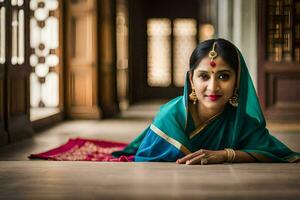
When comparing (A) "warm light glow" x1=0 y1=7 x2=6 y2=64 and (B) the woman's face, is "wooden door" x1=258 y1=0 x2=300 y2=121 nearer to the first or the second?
(A) "warm light glow" x1=0 y1=7 x2=6 y2=64

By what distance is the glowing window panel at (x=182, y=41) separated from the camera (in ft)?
52.7

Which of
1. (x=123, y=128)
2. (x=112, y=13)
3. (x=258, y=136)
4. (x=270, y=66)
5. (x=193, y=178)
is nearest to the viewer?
(x=193, y=178)

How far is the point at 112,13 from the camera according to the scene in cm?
1033

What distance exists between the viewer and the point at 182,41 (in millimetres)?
16078

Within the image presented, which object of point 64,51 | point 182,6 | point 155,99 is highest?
point 182,6

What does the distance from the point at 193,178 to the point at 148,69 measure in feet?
42.7

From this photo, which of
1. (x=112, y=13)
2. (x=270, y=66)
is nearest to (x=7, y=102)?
(x=270, y=66)

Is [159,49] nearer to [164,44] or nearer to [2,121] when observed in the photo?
[164,44]

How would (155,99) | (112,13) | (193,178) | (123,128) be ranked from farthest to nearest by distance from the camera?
1. (155,99)
2. (112,13)
3. (123,128)
4. (193,178)

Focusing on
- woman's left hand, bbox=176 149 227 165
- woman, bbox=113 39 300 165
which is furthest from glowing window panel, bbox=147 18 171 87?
woman's left hand, bbox=176 149 227 165

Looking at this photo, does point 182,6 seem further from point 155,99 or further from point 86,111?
point 86,111

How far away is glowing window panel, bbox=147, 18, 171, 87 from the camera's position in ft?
52.6

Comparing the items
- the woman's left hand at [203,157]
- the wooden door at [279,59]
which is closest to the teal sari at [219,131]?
the woman's left hand at [203,157]

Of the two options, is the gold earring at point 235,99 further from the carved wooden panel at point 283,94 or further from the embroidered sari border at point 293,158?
the carved wooden panel at point 283,94
